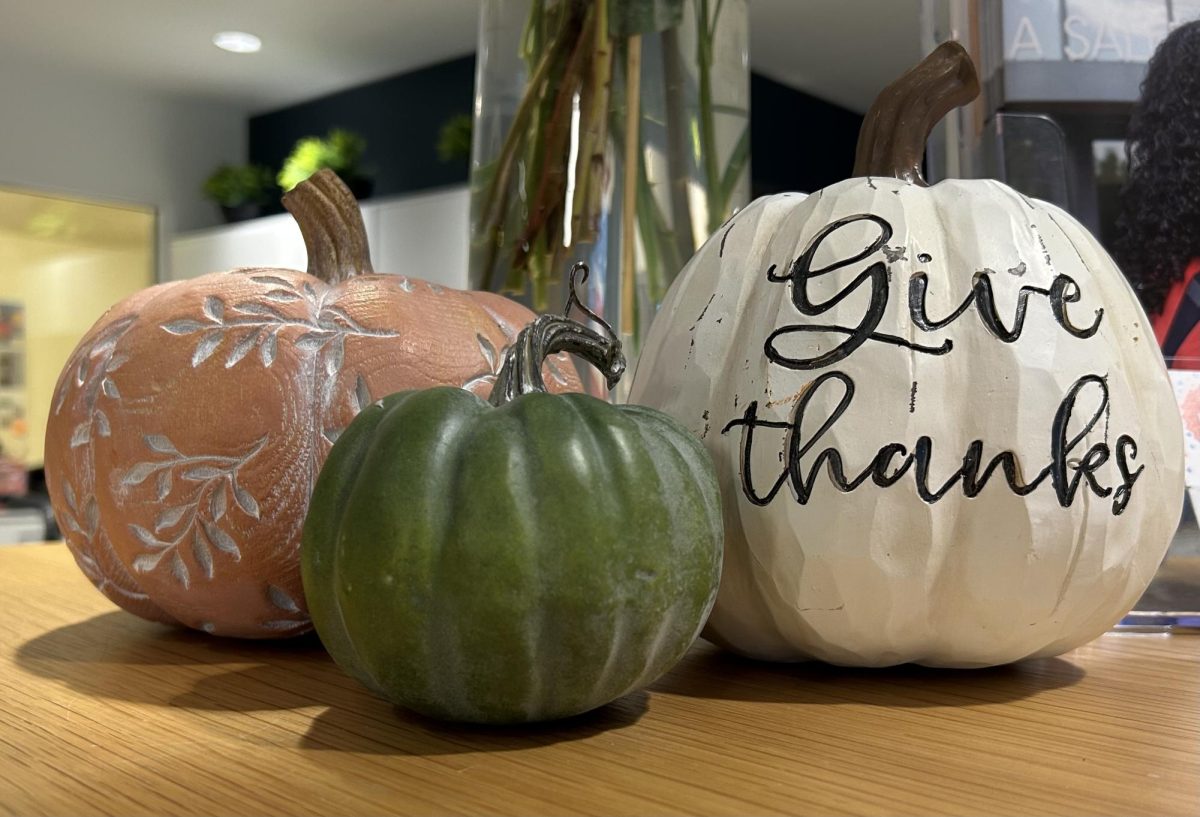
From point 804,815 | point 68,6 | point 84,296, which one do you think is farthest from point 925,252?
point 84,296

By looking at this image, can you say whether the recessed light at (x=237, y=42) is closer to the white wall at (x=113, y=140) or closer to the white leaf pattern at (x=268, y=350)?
the white wall at (x=113, y=140)

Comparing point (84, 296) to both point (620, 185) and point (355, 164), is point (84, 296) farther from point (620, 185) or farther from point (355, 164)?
point (620, 185)

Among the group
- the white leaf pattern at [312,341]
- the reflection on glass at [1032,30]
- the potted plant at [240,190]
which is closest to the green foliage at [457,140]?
the potted plant at [240,190]

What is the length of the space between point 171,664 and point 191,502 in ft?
0.25

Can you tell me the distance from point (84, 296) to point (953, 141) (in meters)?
5.34

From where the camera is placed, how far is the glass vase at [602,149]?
762 millimetres

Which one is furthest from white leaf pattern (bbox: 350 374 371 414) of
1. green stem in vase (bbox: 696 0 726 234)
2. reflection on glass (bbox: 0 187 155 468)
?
reflection on glass (bbox: 0 187 155 468)

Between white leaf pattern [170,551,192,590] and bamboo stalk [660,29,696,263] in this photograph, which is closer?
white leaf pattern [170,551,192,590]

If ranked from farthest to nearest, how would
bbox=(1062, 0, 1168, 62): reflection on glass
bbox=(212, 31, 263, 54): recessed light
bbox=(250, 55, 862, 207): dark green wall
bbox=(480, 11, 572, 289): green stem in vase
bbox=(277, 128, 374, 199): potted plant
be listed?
1. bbox=(250, 55, 862, 207): dark green wall
2. bbox=(277, 128, 374, 199): potted plant
3. bbox=(212, 31, 263, 54): recessed light
4. bbox=(480, 11, 572, 289): green stem in vase
5. bbox=(1062, 0, 1168, 62): reflection on glass

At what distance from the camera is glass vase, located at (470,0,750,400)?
0.76 metres

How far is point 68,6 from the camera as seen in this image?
393 centimetres

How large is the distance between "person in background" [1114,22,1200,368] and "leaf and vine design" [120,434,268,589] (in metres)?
0.49

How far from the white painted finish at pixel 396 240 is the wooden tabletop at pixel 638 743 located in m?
→ 3.18

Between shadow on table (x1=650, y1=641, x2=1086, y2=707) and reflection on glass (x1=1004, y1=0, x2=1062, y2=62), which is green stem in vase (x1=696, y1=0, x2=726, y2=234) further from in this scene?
shadow on table (x1=650, y1=641, x2=1086, y2=707)
